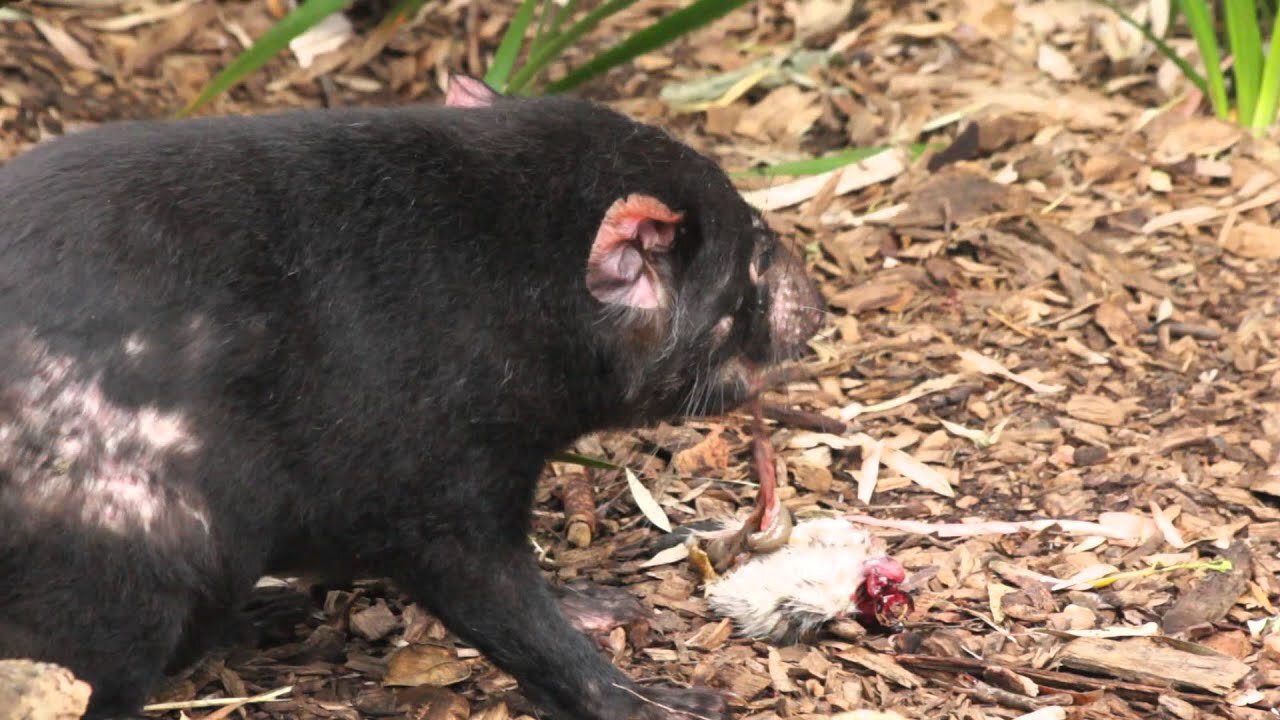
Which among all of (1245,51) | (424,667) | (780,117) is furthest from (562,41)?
(424,667)

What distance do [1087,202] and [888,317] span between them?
0.96 meters

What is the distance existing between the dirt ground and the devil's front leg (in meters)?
0.19

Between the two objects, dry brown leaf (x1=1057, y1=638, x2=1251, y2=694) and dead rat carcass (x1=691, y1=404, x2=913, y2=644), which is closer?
dry brown leaf (x1=1057, y1=638, x2=1251, y2=694)

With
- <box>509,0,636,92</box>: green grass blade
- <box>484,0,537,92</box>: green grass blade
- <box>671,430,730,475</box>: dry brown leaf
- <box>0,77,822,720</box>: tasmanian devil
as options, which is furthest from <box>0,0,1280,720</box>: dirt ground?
<box>484,0,537,92</box>: green grass blade

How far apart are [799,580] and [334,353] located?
1261 mm

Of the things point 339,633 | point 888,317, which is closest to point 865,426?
point 888,317

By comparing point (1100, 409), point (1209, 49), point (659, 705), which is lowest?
point (1100, 409)

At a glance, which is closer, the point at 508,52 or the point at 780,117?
the point at 508,52

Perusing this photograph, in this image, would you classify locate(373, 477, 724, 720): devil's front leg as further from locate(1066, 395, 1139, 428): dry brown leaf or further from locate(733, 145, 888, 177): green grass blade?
locate(733, 145, 888, 177): green grass blade

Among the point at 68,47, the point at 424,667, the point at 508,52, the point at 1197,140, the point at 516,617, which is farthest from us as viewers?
the point at 68,47

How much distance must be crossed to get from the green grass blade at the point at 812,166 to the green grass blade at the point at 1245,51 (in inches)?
50.1

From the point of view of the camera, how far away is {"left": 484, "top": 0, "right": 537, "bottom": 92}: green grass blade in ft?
18.2

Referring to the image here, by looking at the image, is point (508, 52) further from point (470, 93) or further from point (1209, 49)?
point (1209, 49)

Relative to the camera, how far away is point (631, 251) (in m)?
3.70
